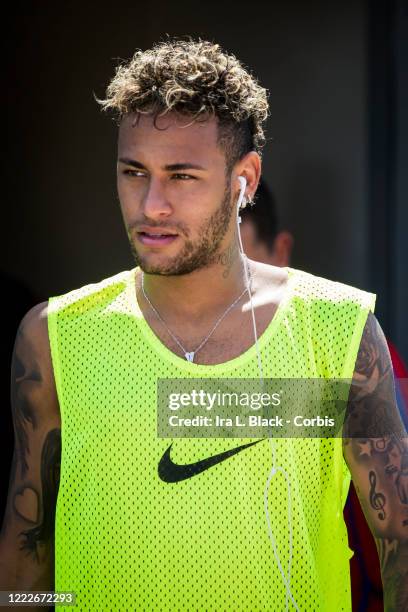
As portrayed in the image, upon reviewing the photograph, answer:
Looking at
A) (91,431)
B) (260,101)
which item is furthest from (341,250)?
(91,431)

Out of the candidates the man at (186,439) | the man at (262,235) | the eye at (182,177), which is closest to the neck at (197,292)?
the man at (186,439)

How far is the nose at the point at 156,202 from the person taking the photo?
7.45ft

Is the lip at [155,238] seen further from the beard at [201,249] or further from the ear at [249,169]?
A: the ear at [249,169]

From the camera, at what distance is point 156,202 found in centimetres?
228

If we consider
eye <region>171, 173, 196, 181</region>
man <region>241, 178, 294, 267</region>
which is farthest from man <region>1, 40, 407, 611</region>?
man <region>241, 178, 294, 267</region>

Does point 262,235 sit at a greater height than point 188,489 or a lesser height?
greater

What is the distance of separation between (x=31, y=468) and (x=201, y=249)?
0.66 metres

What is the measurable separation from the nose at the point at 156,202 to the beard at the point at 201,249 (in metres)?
0.08

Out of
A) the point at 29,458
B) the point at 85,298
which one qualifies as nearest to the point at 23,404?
the point at 29,458

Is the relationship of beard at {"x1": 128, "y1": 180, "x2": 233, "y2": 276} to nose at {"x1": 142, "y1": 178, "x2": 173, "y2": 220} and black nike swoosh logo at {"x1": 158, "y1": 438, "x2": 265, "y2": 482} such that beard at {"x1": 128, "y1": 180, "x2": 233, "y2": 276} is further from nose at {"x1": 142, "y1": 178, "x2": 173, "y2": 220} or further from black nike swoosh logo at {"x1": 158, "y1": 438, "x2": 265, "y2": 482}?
black nike swoosh logo at {"x1": 158, "y1": 438, "x2": 265, "y2": 482}

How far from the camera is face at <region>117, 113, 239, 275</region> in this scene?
2299 millimetres

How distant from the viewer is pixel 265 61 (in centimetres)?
511

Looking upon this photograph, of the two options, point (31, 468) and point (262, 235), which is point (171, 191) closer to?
point (31, 468)

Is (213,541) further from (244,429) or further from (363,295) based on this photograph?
(363,295)
